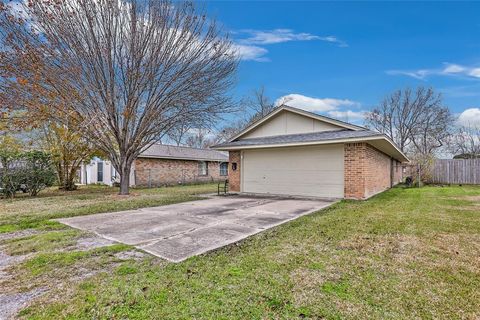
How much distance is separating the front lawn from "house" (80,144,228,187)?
13.5 m

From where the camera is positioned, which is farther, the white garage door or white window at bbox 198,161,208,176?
white window at bbox 198,161,208,176

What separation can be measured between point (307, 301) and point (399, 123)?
34.9m

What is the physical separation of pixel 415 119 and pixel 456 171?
13962 mm

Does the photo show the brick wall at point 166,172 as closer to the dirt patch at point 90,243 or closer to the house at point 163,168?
the house at point 163,168

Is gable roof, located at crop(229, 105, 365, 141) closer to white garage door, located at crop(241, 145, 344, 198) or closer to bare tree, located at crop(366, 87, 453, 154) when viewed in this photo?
white garage door, located at crop(241, 145, 344, 198)

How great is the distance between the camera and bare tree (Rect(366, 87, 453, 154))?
28.4 meters

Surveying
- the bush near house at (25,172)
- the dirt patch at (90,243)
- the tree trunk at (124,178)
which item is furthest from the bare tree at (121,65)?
the dirt patch at (90,243)

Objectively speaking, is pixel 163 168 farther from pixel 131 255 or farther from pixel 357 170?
pixel 131 255

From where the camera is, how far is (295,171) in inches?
459

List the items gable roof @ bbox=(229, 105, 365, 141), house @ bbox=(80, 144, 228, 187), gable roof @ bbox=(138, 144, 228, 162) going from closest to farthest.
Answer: gable roof @ bbox=(229, 105, 365, 141) → house @ bbox=(80, 144, 228, 187) → gable roof @ bbox=(138, 144, 228, 162)

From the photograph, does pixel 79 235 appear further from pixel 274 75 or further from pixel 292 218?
pixel 274 75

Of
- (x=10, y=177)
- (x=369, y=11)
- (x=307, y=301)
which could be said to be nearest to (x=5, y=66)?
(x=10, y=177)

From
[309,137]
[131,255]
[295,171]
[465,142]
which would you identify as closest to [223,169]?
[295,171]

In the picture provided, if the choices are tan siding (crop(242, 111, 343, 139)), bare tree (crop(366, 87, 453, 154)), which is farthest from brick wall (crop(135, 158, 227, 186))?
bare tree (crop(366, 87, 453, 154))
